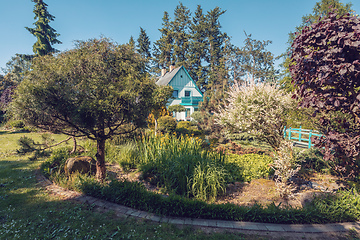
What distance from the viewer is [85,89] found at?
397 cm

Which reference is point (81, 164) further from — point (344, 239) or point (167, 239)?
point (344, 239)

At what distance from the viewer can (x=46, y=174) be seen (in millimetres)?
5477

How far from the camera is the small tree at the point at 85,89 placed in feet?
12.5

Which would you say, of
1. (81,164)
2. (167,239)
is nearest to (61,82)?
(81,164)

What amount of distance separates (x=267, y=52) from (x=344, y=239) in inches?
1416

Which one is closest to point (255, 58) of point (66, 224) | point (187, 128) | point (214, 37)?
point (214, 37)

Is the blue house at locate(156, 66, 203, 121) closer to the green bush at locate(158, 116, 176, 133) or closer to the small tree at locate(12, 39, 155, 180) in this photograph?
the green bush at locate(158, 116, 176, 133)

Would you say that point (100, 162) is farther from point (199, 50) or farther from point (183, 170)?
point (199, 50)

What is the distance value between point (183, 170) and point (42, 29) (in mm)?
30022

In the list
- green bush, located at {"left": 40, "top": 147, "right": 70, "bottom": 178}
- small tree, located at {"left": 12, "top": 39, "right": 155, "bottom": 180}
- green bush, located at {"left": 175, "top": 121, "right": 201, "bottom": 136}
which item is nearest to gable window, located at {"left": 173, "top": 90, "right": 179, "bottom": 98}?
green bush, located at {"left": 175, "top": 121, "right": 201, "bottom": 136}

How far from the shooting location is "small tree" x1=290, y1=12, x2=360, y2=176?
3249 mm

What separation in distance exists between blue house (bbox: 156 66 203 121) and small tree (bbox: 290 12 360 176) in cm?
2110

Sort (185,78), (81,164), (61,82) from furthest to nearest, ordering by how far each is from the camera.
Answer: (185,78)
(81,164)
(61,82)

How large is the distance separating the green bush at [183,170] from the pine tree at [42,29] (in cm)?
2729
